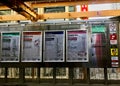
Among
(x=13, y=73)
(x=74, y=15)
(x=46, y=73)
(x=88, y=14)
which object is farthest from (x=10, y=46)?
(x=88, y=14)

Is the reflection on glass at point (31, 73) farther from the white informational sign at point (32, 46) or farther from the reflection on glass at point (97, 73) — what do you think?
the reflection on glass at point (97, 73)

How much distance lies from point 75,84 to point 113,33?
139cm

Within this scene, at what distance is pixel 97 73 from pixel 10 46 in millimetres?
2136

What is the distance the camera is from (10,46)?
5.59 m

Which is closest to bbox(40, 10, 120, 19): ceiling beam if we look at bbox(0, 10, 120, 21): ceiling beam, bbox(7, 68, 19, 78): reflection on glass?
bbox(0, 10, 120, 21): ceiling beam

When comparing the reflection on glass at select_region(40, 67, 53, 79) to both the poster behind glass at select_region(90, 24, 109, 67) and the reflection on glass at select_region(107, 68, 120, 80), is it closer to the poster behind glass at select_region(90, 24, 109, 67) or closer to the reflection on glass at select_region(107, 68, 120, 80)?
the poster behind glass at select_region(90, 24, 109, 67)

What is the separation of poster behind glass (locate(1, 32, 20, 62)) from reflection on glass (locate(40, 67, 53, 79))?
0.68 meters

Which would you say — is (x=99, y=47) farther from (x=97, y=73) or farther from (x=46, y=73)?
(x=46, y=73)

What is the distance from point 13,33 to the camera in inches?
219

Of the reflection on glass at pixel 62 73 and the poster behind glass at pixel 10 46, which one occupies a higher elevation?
the poster behind glass at pixel 10 46

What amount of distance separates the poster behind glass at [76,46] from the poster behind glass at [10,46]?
1202 mm

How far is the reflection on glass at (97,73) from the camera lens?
515 cm

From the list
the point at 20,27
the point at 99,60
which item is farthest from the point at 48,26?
the point at 99,60

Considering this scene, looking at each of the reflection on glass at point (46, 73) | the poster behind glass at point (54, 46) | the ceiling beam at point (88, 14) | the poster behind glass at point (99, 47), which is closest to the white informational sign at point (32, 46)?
the poster behind glass at point (54, 46)
